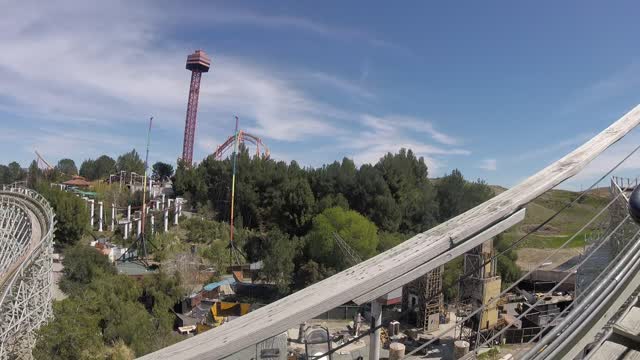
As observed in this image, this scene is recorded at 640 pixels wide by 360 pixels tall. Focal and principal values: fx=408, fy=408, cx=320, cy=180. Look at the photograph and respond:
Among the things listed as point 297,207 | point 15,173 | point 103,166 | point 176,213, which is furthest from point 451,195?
point 103,166

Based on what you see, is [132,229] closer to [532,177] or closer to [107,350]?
[107,350]

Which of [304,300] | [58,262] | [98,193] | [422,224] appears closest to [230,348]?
[304,300]

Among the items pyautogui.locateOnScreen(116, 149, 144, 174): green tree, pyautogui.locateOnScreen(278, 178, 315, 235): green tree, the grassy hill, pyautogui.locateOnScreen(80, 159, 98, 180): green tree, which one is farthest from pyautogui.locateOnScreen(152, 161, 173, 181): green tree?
the grassy hill

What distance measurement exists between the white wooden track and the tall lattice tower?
3723 centimetres

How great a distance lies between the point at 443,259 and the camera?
130 centimetres

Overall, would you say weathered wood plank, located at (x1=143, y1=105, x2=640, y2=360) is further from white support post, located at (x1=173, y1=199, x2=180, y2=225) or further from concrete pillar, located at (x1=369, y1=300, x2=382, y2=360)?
white support post, located at (x1=173, y1=199, x2=180, y2=225)

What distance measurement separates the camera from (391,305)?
18.4 m

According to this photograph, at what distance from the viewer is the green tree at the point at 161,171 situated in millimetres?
52406

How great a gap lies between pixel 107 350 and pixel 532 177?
11.6 metres

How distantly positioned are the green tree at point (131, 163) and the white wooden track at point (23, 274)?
131 feet

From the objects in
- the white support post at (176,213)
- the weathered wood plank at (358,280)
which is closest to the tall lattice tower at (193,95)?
the white support post at (176,213)

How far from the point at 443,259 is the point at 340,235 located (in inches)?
801

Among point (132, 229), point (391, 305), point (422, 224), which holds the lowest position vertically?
point (391, 305)

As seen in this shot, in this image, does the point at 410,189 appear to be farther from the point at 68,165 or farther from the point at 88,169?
the point at 68,165
